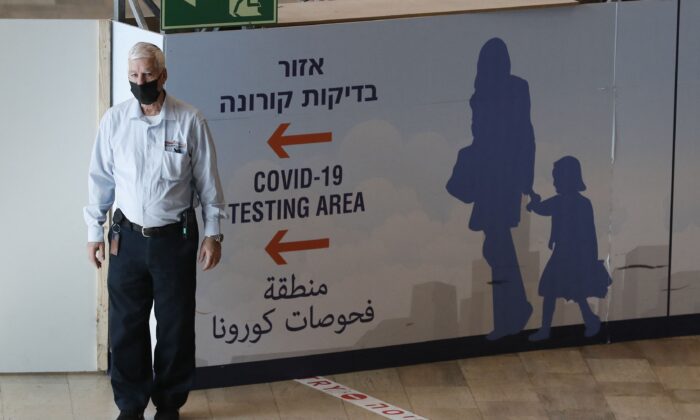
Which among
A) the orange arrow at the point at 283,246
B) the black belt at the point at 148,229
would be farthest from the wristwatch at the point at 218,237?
the orange arrow at the point at 283,246

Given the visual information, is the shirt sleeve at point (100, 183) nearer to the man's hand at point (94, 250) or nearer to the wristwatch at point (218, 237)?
the man's hand at point (94, 250)

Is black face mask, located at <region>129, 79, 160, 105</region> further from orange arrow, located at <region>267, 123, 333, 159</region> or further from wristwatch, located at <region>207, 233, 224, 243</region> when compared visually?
orange arrow, located at <region>267, 123, 333, 159</region>

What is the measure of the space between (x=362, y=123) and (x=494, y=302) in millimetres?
1105

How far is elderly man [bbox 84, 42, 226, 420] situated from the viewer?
5.15 m

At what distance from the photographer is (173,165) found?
5.16 meters

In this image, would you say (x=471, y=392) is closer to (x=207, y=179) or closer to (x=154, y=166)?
(x=207, y=179)

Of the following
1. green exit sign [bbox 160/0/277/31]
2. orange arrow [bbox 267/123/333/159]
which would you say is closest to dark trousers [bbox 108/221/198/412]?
orange arrow [bbox 267/123/333/159]

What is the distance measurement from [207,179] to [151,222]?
0.27 meters

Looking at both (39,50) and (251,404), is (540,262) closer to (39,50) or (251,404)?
(251,404)

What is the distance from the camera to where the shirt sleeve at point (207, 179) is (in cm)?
520

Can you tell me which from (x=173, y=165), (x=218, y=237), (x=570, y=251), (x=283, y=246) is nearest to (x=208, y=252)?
(x=218, y=237)

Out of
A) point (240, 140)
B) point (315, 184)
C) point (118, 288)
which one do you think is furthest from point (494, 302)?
point (118, 288)

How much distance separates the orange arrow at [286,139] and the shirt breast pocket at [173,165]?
68 centimetres

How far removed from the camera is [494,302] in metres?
6.33
